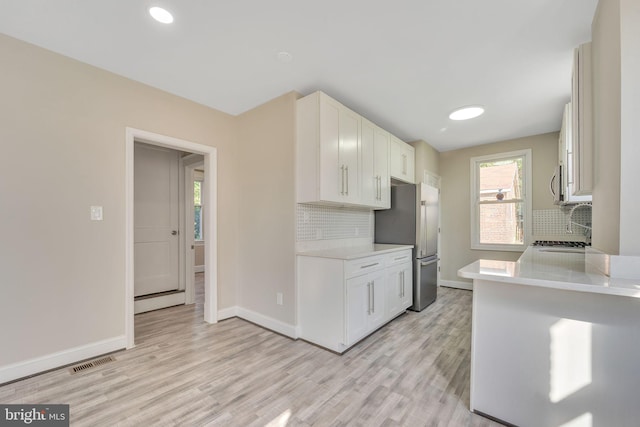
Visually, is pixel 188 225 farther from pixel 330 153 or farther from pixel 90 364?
pixel 330 153

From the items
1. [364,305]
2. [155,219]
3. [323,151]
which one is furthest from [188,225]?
[364,305]

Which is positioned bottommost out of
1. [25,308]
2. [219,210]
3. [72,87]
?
[25,308]

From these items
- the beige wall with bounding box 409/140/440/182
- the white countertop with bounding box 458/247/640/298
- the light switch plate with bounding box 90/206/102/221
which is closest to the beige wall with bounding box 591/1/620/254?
the white countertop with bounding box 458/247/640/298

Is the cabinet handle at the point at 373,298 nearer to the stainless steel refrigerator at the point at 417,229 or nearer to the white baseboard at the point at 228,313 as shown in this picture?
the stainless steel refrigerator at the point at 417,229

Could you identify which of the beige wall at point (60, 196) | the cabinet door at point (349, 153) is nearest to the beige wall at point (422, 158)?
the cabinet door at point (349, 153)

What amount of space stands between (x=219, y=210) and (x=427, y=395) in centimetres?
273

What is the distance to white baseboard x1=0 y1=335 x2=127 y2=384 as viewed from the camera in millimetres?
1980

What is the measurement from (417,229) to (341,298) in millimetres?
1748

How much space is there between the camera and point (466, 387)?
196 cm

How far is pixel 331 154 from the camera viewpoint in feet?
9.11

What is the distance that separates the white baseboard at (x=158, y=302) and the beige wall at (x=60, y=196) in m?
1.18

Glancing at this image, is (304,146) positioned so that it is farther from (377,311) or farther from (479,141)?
(479,141)

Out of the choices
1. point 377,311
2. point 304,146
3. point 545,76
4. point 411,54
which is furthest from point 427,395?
point 545,76

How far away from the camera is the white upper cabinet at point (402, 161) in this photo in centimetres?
396
